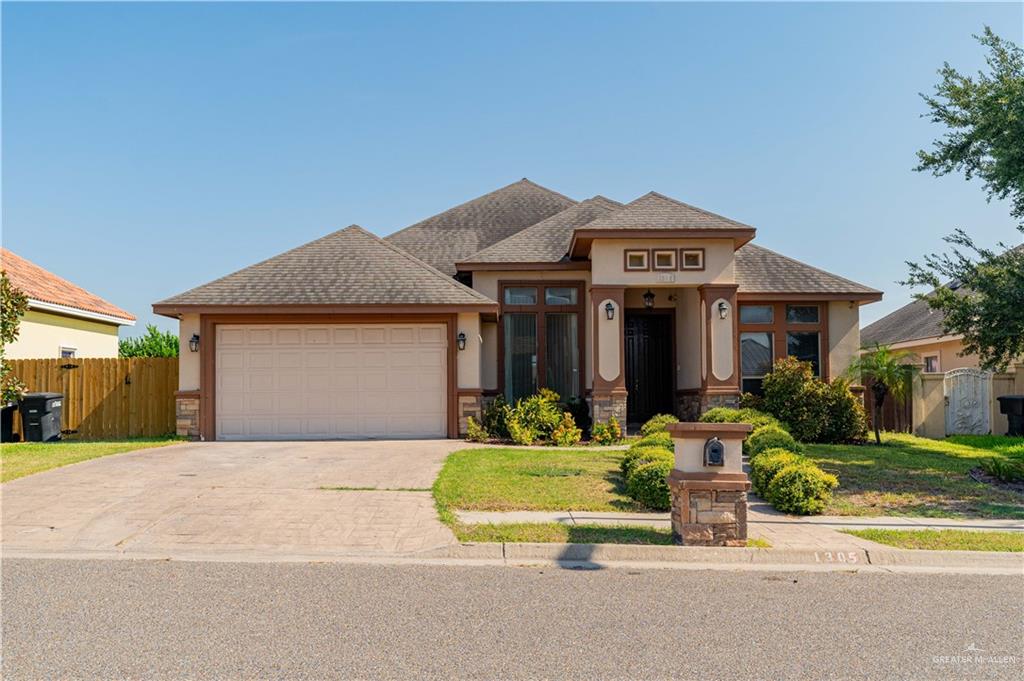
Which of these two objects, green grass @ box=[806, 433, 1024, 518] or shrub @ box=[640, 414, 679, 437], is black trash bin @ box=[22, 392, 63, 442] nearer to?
shrub @ box=[640, 414, 679, 437]

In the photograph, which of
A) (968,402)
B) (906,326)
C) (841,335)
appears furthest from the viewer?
(906,326)

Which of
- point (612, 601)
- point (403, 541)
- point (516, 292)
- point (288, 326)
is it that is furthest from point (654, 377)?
point (612, 601)

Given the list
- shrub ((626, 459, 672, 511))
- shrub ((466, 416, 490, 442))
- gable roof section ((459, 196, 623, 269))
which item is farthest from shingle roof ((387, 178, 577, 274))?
shrub ((626, 459, 672, 511))

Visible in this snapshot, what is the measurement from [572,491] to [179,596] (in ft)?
18.2

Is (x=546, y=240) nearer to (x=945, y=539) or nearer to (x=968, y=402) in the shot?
(x=968, y=402)

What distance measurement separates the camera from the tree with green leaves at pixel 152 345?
24.7 meters

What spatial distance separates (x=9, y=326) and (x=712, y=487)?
13.5m

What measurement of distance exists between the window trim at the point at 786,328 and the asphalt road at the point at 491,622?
1201 centimetres

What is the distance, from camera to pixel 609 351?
17016 mm

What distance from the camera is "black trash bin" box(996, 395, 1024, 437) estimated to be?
1766cm

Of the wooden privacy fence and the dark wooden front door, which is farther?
the dark wooden front door

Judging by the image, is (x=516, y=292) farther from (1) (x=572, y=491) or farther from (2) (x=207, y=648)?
(2) (x=207, y=648)

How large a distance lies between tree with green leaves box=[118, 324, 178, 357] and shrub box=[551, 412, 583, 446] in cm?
1406
